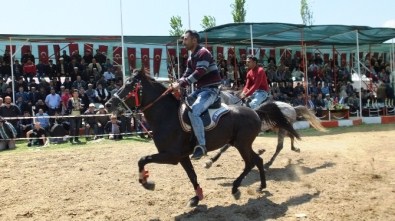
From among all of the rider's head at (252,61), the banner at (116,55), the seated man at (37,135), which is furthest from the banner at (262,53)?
the rider's head at (252,61)

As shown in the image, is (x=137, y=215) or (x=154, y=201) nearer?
(x=137, y=215)

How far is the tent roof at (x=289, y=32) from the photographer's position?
19094mm

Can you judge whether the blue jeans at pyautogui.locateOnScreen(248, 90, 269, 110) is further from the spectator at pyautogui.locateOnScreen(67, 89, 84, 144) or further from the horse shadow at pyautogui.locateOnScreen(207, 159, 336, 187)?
the spectator at pyautogui.locateOnScreen(67, 89, 84, 144)

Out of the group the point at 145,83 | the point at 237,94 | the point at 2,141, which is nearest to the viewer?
the point at 145,83

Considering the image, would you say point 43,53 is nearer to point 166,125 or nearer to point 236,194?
point 166,125

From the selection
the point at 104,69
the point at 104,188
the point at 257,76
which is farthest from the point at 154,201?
the point at 104,69

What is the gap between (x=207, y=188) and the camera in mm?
8430

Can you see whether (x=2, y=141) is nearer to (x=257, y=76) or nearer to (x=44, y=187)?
(x=44, y=187)

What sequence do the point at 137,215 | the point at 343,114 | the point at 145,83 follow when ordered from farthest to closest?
the point at 343,114, the point at 145,83, the point at 137,215

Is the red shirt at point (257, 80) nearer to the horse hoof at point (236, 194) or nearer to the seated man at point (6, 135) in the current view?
the horse hoof at point (236, 194)

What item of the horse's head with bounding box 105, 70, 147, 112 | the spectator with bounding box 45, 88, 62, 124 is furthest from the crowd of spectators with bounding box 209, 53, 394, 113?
the horse's head with bounding box 105, 70, 147, 112

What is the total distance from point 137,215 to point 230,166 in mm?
3892

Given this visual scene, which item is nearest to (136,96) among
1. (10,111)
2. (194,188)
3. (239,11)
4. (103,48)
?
(194,188)

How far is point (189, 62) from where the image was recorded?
25.5ft
